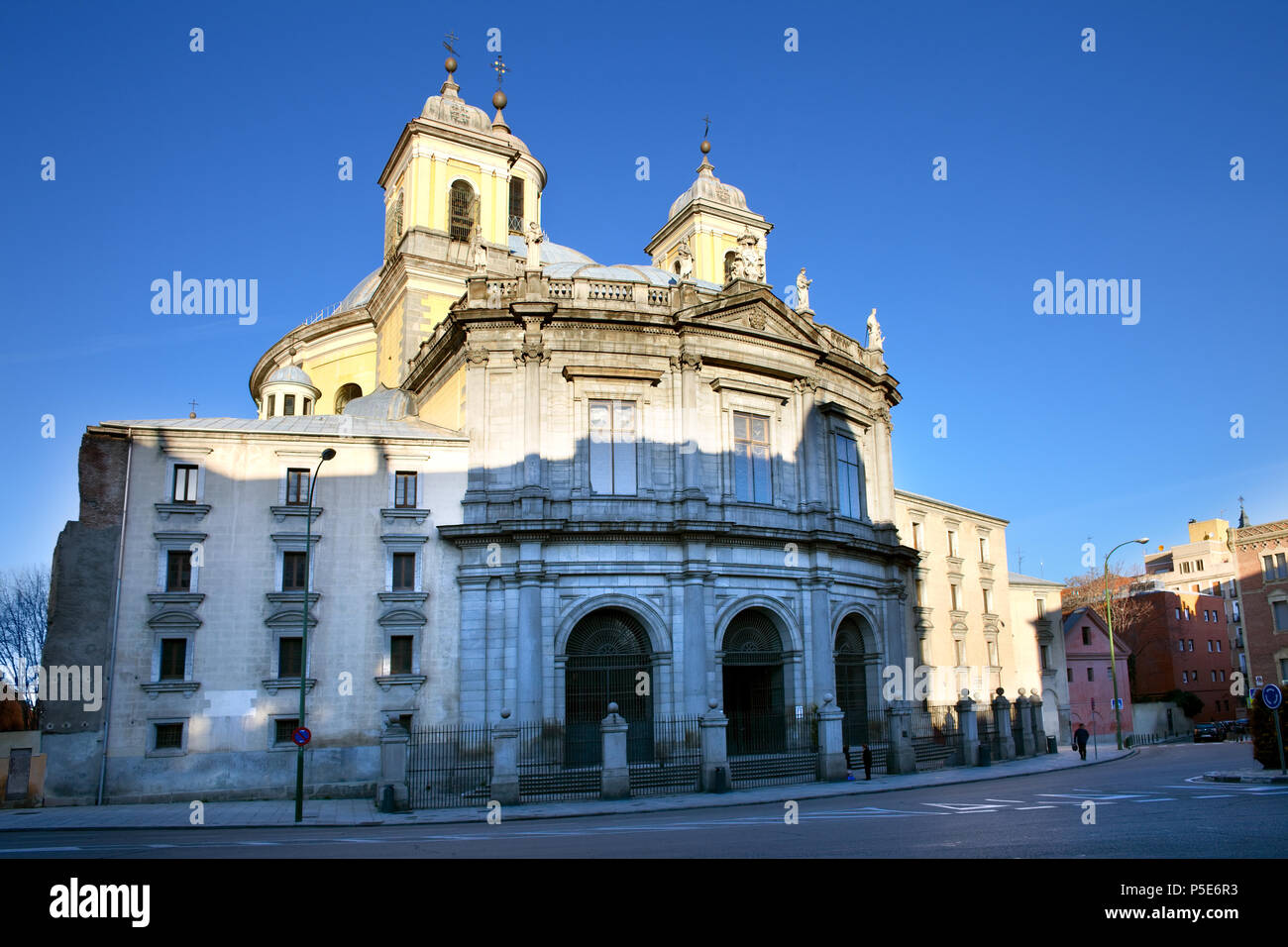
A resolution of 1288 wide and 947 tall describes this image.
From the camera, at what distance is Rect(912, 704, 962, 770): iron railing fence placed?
35.0 m

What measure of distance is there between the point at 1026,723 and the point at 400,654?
27.2 meters

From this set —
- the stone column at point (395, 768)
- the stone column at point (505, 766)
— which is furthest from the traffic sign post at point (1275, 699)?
the stone column at point (395, 768)

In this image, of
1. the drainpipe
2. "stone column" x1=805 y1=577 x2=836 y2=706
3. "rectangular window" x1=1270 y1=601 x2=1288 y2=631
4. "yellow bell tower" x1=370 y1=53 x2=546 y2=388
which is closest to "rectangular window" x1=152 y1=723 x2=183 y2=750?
the drainpipe

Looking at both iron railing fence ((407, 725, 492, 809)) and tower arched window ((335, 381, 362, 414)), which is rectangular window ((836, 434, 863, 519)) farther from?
tower arched window ((335, 381, 362, 414))

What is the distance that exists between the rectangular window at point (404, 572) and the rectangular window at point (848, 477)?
16534 millimetres

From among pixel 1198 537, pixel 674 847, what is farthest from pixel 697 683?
pixel 1198 537

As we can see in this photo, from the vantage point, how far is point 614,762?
2511 cm

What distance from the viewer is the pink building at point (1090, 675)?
60094mm

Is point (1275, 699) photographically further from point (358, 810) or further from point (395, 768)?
point (358, 810)

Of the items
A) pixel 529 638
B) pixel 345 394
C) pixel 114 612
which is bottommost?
pixel 529 638

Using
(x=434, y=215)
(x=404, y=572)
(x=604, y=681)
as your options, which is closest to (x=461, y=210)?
(x=434, y=215)

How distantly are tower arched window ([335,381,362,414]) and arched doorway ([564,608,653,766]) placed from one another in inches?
899

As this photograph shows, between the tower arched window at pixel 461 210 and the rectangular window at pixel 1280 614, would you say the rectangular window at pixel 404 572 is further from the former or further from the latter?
the rectangular window at pixel 1280 614
